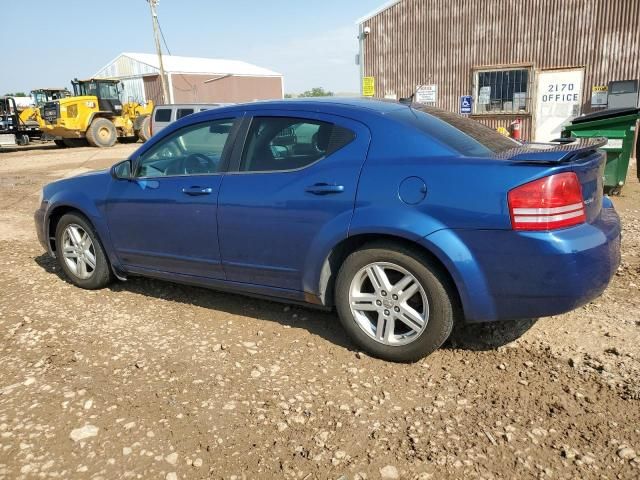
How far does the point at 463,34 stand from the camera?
1669 cm

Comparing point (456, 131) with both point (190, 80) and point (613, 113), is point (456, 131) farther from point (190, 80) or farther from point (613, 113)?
point (190, 80)

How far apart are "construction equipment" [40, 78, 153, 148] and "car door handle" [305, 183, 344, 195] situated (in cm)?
2200

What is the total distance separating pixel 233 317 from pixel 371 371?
52.0 inches

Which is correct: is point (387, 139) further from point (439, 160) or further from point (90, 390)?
point (90, 390)

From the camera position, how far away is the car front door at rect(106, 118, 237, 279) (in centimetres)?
373

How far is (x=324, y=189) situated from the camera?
320 centimetres

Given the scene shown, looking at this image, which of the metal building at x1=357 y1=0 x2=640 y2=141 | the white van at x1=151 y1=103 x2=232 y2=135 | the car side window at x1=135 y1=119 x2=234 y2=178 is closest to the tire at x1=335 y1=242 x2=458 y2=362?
the car side window at x1=135 y1=119 x2=234 y2=178

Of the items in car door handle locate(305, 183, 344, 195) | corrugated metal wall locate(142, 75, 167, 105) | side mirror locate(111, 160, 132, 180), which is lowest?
car door handle locate(305, 183, 344, 195)

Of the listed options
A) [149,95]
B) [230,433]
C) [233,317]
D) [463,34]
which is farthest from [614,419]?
[149,95]

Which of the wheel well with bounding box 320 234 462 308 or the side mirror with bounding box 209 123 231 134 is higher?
the side mirror with bounding box 209 123 231 134

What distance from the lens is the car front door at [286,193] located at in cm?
318

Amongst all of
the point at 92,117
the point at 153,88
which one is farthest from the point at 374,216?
the point at 153,88

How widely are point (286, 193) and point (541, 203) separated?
1513 mm

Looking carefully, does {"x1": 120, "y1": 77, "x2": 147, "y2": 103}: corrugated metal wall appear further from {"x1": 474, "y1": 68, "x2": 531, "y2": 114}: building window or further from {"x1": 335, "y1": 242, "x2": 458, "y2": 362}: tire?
{"x1": 335, "y1": 242, "x2": 458, "y2": 362}: tire
